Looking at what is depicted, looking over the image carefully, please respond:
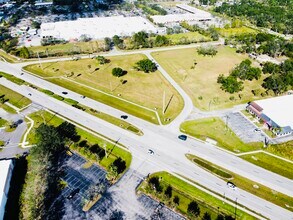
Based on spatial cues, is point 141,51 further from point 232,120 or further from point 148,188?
point 148,188

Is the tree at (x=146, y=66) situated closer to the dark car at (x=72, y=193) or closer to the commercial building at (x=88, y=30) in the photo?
the commercial building at (x=88, y=30)

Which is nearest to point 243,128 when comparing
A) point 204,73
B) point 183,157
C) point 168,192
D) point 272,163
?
A: point 272,163

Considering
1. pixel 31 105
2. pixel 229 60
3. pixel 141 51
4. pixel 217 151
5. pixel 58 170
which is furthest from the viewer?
pixel 141 51

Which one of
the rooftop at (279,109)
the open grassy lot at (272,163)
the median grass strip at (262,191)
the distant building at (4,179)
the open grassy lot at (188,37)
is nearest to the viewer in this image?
the distant building at (4,179)

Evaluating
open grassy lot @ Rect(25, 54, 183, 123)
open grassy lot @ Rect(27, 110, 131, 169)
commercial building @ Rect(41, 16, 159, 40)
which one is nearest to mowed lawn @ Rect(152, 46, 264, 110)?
open grassy lot @ Rect(25, 54, 183, 123)

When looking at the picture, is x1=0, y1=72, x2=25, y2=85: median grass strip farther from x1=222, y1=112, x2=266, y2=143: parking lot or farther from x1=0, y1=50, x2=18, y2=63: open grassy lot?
x1=222, y1=112, x2=266, y2=143: parking lot

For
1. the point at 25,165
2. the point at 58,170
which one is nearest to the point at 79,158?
the point at 58,170

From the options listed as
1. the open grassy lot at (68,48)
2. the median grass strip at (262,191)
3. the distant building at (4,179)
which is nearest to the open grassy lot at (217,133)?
the median grass strip at (262,191)
